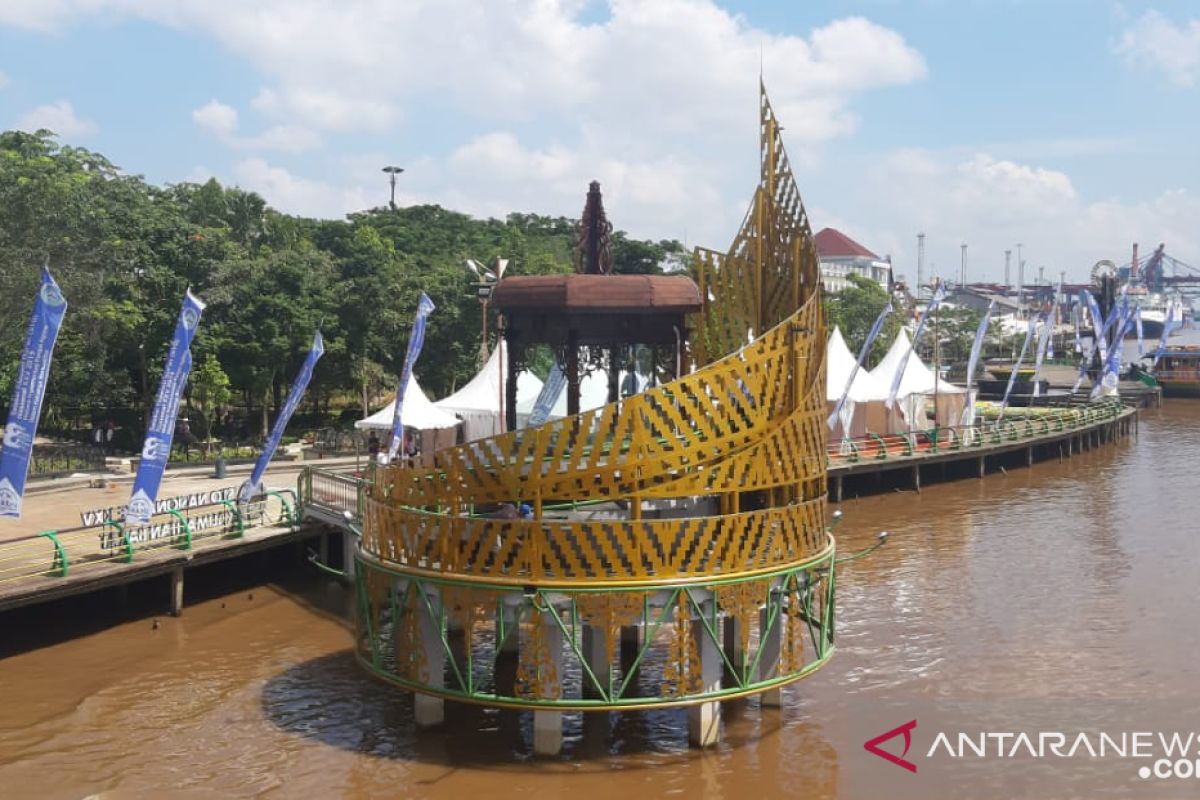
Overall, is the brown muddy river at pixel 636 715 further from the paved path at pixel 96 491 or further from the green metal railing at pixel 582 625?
the paved path at pixel 96 491

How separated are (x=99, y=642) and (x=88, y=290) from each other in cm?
1874

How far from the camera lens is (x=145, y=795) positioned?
581 inches

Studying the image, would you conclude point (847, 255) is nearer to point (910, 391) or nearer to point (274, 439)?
point (910, 391)

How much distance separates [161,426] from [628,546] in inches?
448

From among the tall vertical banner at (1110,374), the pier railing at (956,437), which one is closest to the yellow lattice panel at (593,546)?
the pier railing at (956,437)

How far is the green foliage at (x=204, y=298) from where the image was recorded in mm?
36219

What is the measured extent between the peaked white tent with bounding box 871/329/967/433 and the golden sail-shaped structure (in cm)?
3055

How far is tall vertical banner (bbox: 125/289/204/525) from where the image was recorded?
21125mm

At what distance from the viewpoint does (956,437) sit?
4688 cm

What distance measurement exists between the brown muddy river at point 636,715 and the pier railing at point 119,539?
1493 millimetres

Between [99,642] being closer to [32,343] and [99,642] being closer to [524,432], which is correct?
[32,343]

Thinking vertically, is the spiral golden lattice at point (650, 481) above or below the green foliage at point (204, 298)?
below

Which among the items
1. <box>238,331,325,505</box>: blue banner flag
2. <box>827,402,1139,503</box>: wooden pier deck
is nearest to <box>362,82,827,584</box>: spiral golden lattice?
<box>238,331,325,505</box>: blue banner flag

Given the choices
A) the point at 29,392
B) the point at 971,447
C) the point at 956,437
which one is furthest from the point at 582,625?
the point at 971,447
